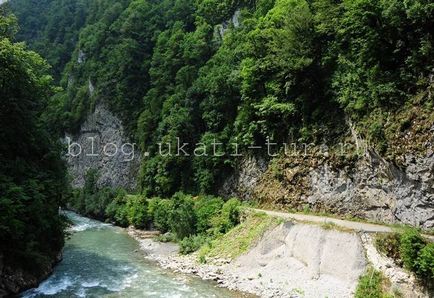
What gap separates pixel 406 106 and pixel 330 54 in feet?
22.0

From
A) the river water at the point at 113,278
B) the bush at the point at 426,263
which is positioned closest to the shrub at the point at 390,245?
the bush at the point at 426,263

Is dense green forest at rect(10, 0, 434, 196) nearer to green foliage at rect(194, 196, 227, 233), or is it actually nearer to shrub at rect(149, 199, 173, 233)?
shrub at rect(149, 199, 173, 233)

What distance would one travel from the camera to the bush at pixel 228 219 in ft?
88.5

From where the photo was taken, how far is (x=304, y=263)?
19.0 meters

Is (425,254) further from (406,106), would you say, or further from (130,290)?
(130,290)

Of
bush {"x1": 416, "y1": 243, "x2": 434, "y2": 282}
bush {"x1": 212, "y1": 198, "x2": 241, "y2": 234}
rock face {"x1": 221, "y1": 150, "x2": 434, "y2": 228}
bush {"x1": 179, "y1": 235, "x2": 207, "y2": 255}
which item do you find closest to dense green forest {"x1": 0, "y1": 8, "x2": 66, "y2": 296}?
bush {"x1": 179, "y1": 235, "x2": 207, "y2": 255}

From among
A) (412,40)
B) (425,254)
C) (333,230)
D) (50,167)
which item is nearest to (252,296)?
(333,230)

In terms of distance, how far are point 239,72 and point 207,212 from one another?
39.3ft

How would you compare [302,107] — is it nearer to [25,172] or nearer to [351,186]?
[351,186]

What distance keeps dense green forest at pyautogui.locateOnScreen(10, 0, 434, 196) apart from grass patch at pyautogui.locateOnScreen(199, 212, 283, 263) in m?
6.16

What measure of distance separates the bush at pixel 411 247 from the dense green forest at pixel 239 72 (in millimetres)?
6183

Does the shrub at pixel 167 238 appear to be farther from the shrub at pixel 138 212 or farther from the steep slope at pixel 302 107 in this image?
the shrub at pixel 138 212

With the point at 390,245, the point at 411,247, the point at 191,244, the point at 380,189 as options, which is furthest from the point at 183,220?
the point at 411,247

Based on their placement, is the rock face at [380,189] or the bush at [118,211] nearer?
the rock face at [380,189]
